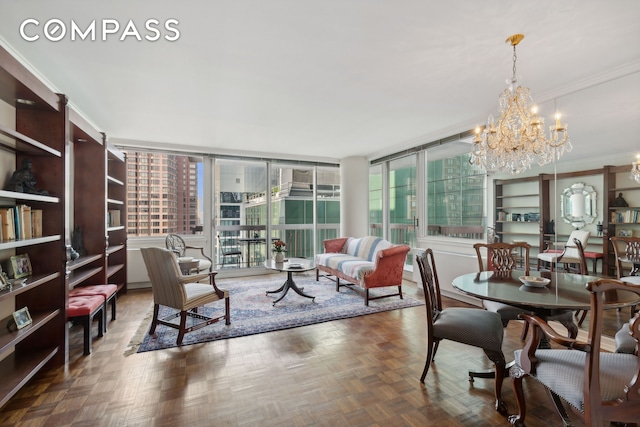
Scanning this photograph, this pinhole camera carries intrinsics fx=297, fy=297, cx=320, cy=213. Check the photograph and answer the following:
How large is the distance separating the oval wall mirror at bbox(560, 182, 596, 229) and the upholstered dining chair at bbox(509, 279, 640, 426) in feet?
4.58

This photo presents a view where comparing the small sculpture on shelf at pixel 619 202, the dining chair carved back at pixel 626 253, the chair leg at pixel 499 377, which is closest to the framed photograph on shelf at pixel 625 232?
the dining chair carved back at pixel 626 253

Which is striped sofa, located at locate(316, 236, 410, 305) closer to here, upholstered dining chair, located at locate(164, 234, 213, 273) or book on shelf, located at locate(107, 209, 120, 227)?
upholstered dining chair, located at locate(164, 234, 213, 273)

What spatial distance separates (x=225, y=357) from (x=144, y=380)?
0.58 m

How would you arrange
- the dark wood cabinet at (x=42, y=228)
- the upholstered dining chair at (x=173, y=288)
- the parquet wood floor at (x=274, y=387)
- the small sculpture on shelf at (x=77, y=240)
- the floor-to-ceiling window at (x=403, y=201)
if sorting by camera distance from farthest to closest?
1. the floor-to-ceiling window at (x=403, y=201)
2. the small sculpture on shelf at (x=77, y=240)
3. the upholstered dining chair at (x=173, y=288)
4. the dark wood cabinet at (x=42, y=228)
5. the parquet wood floor at (x=274, y=387)

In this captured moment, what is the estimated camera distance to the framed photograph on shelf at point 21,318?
Answer: 6.48ft

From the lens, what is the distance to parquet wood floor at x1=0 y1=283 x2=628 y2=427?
1.74m

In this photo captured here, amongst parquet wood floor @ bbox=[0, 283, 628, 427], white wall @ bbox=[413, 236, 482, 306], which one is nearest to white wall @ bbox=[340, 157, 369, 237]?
white wall @ bbox=[413, 236, 482, 306]

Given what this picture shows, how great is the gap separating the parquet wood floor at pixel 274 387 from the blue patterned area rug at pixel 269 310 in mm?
181

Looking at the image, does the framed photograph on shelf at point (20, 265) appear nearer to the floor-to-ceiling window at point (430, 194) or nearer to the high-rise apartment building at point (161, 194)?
the high-rise apartment building at point (161, 194)

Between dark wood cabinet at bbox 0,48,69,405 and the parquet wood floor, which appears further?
dark wood cabinet at bbox 0,48,69,405

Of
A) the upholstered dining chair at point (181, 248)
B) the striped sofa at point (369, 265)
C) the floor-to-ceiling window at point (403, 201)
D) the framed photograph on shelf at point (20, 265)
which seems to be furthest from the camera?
the floor-to-ceiling window at point (403, 201)

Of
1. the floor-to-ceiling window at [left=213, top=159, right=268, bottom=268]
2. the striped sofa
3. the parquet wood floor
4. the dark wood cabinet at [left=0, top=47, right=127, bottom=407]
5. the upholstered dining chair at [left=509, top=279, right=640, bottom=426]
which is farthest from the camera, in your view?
the floor-to-ceiling window at [left=213, top=159, right=268, bottom=268]

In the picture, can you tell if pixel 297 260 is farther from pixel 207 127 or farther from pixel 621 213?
pixel 621 213

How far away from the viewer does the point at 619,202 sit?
2.21m
